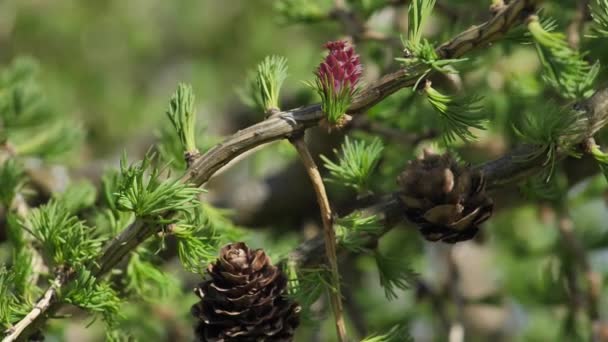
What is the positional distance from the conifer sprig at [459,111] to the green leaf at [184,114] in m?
0.23

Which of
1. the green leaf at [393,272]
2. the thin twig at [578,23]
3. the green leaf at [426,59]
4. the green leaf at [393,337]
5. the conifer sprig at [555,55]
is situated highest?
the green leaf at [426,59]

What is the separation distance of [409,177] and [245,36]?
8.37ft

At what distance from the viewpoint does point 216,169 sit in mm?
885

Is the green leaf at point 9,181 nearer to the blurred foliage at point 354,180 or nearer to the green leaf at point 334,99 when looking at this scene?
the blurred foliage at point 354,180

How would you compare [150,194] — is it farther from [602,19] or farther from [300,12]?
[300,12]

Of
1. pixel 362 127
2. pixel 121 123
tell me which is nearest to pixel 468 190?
pixel 362 127

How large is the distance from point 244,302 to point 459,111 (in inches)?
10.1

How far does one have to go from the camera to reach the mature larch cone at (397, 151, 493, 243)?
865 mm

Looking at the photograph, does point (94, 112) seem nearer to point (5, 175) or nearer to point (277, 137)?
point (5, 175)

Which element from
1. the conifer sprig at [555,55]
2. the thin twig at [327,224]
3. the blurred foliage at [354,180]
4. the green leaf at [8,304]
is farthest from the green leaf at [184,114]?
the conifer sprig at [555,55]

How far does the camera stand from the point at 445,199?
87cm

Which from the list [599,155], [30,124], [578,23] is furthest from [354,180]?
[30,124]

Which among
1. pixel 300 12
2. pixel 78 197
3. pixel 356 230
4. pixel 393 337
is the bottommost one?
pixel 393 337

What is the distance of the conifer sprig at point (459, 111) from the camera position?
0.85 meters
